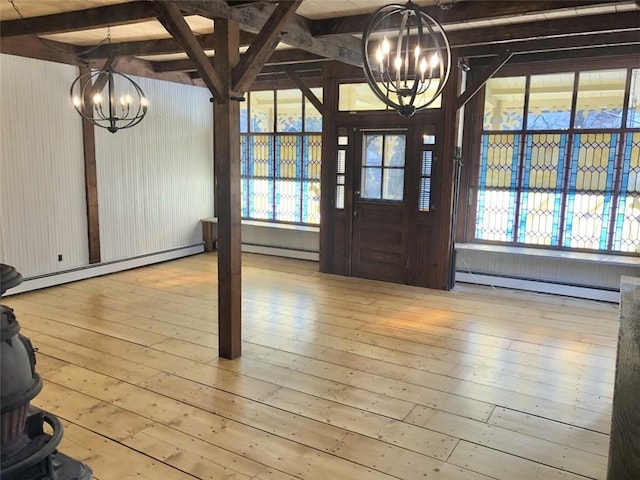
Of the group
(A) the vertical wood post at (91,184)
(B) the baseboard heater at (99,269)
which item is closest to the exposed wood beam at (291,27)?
(A) the vertical wood post at (91,184)

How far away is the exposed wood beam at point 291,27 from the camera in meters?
3.65

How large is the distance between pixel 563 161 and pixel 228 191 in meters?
4.21

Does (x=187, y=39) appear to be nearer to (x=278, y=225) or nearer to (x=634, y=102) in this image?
(x=278, y=225)

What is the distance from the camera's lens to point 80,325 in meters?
4.92

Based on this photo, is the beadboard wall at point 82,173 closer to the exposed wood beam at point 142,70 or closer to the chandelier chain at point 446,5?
the exposed wood beam at point 142,70

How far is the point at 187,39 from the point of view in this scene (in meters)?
3.59

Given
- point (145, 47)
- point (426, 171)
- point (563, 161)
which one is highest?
point (145, 47)

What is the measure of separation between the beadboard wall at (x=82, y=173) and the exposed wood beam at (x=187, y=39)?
307 centimetres

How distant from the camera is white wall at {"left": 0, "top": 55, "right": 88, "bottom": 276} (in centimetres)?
564

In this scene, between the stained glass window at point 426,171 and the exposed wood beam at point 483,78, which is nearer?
the exposed wood beam at point 483,78

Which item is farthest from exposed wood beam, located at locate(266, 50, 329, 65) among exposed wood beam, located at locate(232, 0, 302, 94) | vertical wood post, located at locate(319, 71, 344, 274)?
exposed wood beam, located at locate(232, 0, 302, 94)

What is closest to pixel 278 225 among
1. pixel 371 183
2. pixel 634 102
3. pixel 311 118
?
pixel 311 118

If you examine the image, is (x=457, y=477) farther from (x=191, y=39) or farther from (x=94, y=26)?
(x=94, y=26)

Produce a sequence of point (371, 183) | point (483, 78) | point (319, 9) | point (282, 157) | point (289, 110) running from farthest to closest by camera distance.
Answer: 1. point (282, 157)
2. point (289, 110)
3. point (371, 183)
4. point (483, 78)
5. point (319, 9)
